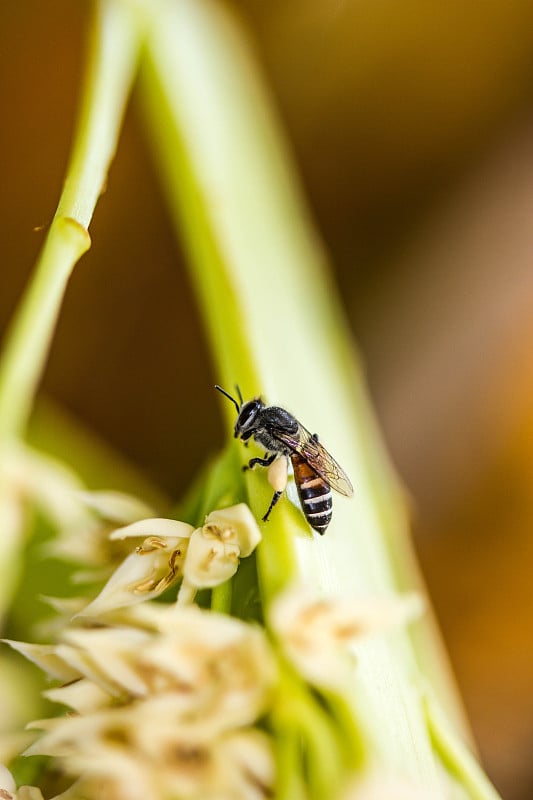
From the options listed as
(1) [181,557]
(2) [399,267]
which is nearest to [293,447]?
(1) [181,557]

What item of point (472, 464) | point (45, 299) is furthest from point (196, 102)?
point (472, 464)

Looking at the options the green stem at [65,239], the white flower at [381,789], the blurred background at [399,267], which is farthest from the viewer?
the blurred background at [399,267]

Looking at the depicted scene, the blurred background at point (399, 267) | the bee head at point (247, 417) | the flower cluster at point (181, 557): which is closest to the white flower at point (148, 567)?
the flower cluster at point (181, 557)

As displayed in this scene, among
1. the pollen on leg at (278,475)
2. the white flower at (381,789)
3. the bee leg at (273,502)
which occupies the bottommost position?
the white flower at (381,789)

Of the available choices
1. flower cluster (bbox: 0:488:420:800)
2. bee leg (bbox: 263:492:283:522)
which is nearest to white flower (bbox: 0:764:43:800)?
flower cluster (bbox: 0:488:420:800)

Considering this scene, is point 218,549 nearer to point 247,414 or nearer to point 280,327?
point 247,414

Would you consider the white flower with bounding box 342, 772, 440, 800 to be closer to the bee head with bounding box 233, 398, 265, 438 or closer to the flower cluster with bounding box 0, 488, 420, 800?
the flower cluster with bounding box 0, 488, 420, 800

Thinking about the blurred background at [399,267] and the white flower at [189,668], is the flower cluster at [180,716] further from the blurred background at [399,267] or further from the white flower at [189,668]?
the blurred background at [399,267]

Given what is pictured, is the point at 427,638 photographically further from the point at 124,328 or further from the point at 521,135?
the point at 521,135
